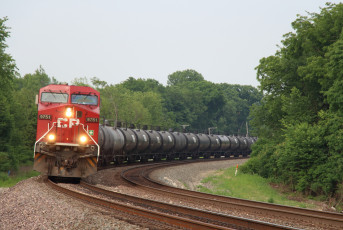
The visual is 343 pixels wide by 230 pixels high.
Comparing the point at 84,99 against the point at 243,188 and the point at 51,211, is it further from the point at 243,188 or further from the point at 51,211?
the point at 243,188

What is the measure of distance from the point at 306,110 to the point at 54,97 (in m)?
18.1

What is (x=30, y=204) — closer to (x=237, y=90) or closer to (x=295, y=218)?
(x=295, y=218)

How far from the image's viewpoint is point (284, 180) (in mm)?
27438

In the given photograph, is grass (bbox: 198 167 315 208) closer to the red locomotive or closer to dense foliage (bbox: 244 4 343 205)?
dense foliage (bbox: 244 4 343 205)

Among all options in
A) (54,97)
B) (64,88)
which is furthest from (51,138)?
(64,88)

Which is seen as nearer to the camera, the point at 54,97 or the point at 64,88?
the point at 54,97

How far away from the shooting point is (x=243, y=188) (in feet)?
86.0

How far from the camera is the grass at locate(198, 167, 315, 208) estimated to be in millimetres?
23547

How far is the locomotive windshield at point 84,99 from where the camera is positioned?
17973 mm

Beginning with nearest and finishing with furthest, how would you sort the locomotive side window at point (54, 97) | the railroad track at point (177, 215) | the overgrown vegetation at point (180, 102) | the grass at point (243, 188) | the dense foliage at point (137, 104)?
the railroad track at point (177, 215) < the locomotive side window at point (54, 97) < the grass at point (243, 188) < the dense foliage at point (137, 104) < the overgrown vegetation at point (180, 102)

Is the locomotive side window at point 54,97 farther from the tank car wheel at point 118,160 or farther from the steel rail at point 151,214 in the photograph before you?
the tank car wheel at point 118,160

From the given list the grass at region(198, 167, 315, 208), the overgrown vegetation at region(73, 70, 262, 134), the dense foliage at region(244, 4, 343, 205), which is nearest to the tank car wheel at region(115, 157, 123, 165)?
the grass at region(198, 167, 315, 208)

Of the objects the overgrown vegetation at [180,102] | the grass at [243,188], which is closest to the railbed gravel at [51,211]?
the grass at [243,188]

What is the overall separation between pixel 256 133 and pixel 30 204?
26.3 meters
